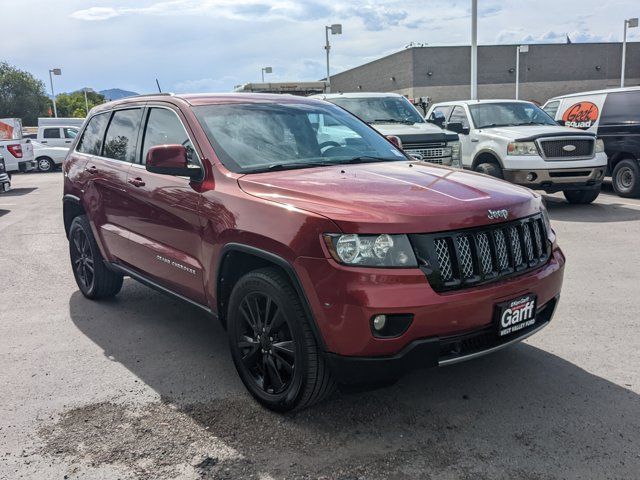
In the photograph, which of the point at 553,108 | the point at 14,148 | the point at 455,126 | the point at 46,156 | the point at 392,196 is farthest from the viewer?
the point at 46,156

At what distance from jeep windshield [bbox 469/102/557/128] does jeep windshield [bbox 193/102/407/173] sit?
7.07 meters

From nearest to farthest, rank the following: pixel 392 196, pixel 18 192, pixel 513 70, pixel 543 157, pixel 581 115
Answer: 1. pixel 392 196
2. pixel 543 157
3. pixel 581 115
4. pixel 18 192
5. pixel 513 70

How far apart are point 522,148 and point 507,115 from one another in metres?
1.68

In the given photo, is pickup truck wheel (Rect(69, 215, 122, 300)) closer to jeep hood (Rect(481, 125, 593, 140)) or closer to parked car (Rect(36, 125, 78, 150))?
jeep hood (Rect(481, 125, 593, 140))

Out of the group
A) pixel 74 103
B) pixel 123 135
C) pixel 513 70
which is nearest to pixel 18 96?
pixel 74 103

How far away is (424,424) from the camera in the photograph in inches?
128

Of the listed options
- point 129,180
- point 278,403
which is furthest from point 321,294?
point 129,180

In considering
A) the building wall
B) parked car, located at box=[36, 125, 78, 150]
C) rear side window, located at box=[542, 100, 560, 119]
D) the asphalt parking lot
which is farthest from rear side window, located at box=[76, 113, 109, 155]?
the building wall

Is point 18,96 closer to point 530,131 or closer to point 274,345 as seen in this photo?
point 530,131

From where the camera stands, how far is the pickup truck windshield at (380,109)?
10.7 m

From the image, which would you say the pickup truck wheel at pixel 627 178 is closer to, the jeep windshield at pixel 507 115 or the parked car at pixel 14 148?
the jeep windshield at pixel 507 115

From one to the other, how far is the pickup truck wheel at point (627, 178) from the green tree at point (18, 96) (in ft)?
219

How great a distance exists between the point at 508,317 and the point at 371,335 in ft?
2.67

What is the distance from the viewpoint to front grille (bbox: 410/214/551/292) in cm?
292
